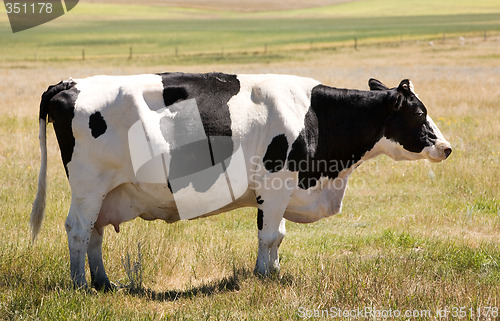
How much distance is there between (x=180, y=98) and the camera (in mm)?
6539

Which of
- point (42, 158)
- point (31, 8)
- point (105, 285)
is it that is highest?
point (42, 158)

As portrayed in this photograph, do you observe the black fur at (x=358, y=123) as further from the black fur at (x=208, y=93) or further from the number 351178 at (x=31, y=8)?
the number 351178 at (x=31, y=8)

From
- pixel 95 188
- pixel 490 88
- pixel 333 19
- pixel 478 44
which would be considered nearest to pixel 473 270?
pixel 95 188

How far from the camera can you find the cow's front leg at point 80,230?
6301mm

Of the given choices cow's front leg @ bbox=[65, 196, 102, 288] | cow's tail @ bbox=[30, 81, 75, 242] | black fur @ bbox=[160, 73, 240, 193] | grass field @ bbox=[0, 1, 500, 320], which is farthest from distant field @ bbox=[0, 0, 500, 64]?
cow's front leg @ bbox=[65, 196, 102, 288]

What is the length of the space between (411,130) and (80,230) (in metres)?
3.59

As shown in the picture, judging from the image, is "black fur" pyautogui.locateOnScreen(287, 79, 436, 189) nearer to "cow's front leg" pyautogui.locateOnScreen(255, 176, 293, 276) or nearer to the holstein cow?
the holstein cow

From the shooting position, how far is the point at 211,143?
6465mm

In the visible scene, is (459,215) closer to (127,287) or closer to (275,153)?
(275,153)

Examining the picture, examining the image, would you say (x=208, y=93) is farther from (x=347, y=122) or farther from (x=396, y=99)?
(x=396, y=99)

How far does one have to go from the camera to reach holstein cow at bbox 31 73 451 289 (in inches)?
248

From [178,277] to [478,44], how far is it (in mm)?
59745

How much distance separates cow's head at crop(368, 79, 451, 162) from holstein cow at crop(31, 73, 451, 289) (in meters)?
0.01

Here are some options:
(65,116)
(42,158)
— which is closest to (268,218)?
Result: (65,116)
